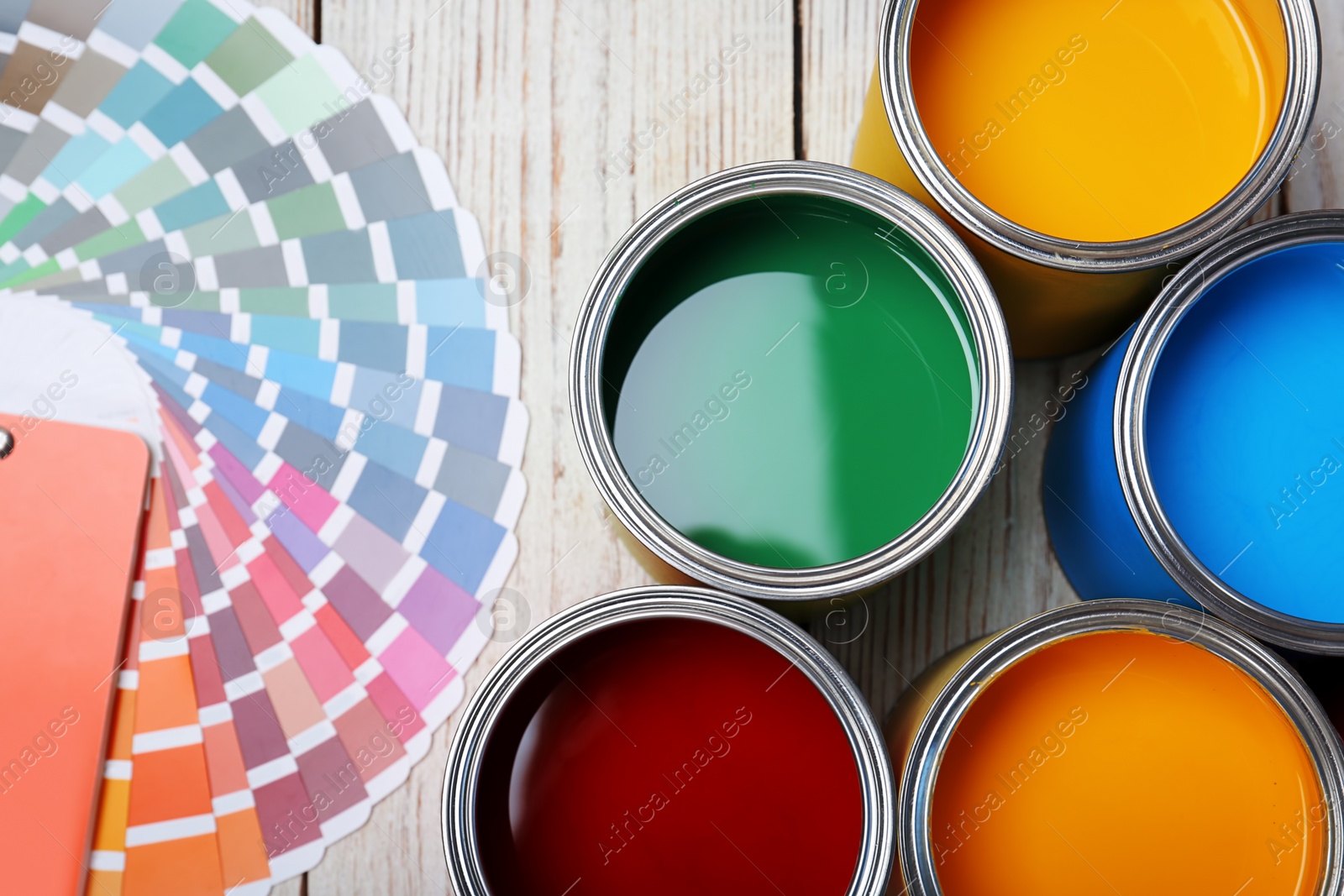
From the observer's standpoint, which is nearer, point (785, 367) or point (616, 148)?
point (785, 367)

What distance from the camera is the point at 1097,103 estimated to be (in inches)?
31.5

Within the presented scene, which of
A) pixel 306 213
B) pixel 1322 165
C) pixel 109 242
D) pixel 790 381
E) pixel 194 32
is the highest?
pixel 194 32

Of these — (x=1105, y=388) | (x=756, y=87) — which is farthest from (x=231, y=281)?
A: (x=1105, y=388)

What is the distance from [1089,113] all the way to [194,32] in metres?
0.94

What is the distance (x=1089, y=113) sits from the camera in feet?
2.62

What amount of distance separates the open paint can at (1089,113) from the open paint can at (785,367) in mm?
78

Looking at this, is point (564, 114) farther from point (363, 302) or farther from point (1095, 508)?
point (1095, 508)

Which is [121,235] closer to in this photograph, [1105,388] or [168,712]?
[168,712]

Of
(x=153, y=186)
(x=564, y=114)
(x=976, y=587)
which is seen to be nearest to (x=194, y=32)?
(x=153, y=186)

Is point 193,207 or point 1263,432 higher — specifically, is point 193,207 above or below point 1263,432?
above

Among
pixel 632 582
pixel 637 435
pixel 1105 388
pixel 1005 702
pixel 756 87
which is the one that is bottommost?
pixel 1005 702

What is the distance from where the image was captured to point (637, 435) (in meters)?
0.79

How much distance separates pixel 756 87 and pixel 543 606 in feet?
2.00

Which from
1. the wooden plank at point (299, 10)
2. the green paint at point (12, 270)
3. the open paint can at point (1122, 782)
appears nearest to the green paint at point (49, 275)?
the green paint at point (12, 270)
